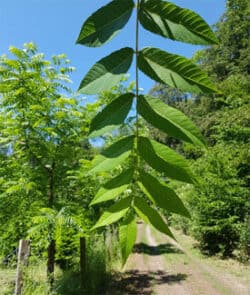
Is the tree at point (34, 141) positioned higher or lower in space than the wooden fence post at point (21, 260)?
higher

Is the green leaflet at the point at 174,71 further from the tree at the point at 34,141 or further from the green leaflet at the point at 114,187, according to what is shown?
the tree at the point at 34,141

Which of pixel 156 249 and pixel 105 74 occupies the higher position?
pixel 156 249

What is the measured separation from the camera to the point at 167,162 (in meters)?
0.35

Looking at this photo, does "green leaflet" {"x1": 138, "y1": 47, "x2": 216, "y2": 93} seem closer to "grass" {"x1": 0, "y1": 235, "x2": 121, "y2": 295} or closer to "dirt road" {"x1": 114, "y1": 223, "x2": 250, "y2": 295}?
"grass" {"x1": 0, "y1": 235, "x2": 121, "y2": 295}

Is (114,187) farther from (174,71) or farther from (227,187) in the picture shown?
(227,187)

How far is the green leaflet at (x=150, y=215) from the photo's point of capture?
0.36 metres

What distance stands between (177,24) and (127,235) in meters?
0.26

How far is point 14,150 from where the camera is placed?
4.89 metres

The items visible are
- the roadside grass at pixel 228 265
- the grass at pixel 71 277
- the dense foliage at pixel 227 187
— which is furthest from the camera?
the dense foliage at pixel 227 187

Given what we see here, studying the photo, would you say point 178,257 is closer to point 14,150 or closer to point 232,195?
point 232,195

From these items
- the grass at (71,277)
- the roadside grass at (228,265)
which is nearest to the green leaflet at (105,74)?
the grass at (71,277)

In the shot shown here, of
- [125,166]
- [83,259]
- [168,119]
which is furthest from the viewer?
[83,259]

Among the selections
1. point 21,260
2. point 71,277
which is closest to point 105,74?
point 21,260

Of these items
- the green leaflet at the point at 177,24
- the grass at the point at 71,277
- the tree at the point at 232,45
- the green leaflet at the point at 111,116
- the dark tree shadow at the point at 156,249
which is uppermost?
the tree at the point at 232,45
